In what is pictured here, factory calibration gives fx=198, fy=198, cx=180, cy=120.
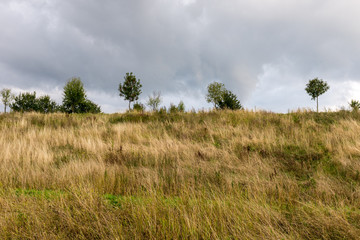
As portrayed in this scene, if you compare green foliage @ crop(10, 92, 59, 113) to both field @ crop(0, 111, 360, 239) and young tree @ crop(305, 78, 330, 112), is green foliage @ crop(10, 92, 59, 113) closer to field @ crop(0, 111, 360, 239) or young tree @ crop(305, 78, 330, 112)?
field @ crop(0, 111, 360, 239)

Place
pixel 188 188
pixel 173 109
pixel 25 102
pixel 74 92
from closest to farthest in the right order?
pixel 188 188 < pixel 173 109 < pixel 74 92 < pixel 25 102

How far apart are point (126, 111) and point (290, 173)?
11770 millimetres

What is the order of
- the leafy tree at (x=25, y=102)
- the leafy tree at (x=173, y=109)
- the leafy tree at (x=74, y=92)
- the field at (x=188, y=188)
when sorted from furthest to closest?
the leafy tree at (x=25, y=102) → the leafy tree at (x=74, y=92) → the leafy tree at (x=173, y=109) → the field at (x=188, y=188)

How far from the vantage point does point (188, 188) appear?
3.36 metres

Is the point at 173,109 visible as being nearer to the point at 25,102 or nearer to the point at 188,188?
the point at 188,188

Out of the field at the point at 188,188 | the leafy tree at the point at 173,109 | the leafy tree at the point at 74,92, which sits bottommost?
the field at the point at 188,188

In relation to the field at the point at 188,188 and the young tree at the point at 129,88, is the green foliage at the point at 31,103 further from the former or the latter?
the field at the point at 188,188

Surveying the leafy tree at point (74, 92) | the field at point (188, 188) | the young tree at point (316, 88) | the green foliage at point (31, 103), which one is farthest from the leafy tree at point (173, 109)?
the green foliage at point (31, 103)

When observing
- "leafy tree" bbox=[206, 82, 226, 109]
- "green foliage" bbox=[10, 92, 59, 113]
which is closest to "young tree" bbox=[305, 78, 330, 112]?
"leafy tree" bbox=[206, 82, 226, 109]

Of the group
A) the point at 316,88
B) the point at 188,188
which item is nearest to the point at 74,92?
the point at 188,188

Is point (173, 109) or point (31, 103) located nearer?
point (173, 109)

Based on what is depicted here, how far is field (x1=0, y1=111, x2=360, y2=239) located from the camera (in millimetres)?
2357

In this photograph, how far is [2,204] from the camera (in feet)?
9.35

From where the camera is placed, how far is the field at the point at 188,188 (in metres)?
2.36
